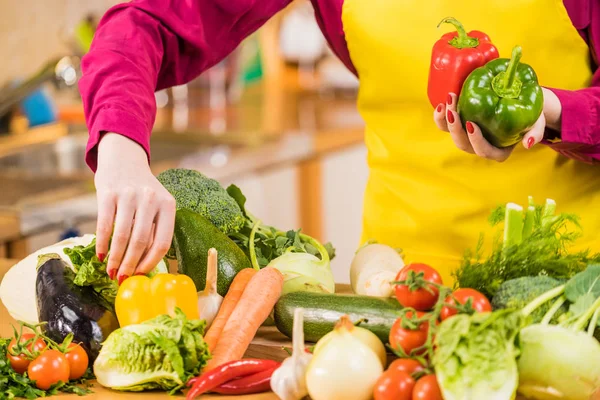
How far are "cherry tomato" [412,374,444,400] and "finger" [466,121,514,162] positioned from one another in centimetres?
48

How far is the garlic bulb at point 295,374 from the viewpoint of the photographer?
113 cm

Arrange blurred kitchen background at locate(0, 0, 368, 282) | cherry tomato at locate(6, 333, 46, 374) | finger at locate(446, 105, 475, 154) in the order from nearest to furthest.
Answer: cherry tomato at locate(6, 333, 46, 374)
finger at locate(446, 105, 475, 154)
blurred kitchen background at locate(0, 0, 368, 282)

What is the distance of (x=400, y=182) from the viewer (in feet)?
6.13

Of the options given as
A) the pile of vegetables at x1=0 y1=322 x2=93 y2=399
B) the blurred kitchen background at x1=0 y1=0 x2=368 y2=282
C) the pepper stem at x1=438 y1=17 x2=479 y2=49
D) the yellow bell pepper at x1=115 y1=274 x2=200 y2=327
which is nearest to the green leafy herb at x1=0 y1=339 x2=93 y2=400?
the pile of vegetables at x1=0 y1=322 x2=93 y2=399

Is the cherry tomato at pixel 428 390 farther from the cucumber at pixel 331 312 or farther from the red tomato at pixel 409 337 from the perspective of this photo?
the cucumber at pixel 331 312

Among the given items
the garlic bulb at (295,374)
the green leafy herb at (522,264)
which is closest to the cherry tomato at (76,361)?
the garlic bulb at (295,374)

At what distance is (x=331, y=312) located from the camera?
1342 mm

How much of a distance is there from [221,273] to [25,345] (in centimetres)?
35

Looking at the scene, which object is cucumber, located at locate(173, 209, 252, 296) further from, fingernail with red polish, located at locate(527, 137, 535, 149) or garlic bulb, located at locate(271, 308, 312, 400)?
fingernail with red polish, located at locate(527, 137, 535, 149)

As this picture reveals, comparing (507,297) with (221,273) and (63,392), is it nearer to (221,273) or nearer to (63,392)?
(221,273)

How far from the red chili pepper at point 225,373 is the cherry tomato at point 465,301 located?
0.24 metres

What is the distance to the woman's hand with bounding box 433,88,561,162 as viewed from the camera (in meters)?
1.41

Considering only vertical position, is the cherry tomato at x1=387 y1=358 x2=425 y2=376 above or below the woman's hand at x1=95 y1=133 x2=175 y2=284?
below

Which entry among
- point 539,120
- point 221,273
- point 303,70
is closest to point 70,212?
point 221,273
